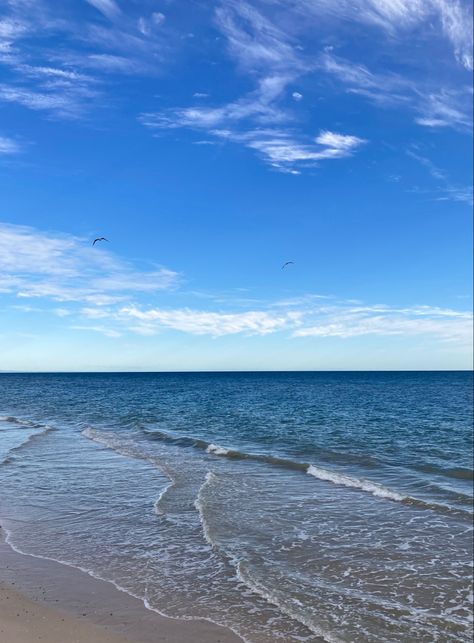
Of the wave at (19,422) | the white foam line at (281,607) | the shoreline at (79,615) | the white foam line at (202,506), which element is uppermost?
the shoreline at (79,615)

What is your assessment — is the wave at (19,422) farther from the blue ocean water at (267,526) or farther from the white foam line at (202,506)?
the white foam line at (202,506)

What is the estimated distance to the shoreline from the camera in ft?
29.2

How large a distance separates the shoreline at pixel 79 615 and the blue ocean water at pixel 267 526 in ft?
1.53

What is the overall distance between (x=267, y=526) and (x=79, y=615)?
6852 millimetres

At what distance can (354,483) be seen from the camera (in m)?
21.0

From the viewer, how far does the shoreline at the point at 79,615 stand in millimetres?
8914

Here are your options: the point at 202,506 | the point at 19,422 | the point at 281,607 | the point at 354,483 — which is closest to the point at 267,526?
the point at 202,506

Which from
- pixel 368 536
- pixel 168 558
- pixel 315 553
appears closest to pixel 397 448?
pixel 368 536

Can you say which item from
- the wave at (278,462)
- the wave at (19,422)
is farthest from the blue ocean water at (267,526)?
the wave at (19,422)

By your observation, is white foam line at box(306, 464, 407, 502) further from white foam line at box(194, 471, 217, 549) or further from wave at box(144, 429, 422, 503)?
white foam line at box(194, 471, 217, 549)

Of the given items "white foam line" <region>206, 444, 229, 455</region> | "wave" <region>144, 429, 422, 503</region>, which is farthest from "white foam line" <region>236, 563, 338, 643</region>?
"white foam line" <region>206, 444, 229, 455</region>

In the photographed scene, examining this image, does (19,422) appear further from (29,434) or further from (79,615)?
(79,615)

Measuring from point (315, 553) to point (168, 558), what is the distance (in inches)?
146

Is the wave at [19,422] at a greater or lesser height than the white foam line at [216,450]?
lesser
